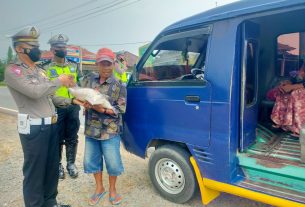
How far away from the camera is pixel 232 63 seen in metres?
2.59

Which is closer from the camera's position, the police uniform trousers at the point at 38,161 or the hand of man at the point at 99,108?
the police uniform trousers at the point at 38,161

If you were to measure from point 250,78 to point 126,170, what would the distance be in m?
2.37

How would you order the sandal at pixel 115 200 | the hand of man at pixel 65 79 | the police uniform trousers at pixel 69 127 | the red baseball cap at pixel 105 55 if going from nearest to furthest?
the hand of man at pixel 65 79 < the red baseball cap at pixel 105 55 < the sandal at pixel 115 200 < the police uniform trousers at pixel 69 127

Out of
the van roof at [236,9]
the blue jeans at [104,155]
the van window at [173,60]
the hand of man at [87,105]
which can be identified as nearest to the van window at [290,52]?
the van window at [173,60]

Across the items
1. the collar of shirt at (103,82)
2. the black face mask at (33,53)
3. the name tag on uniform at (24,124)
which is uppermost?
the black face mask at (33,53)

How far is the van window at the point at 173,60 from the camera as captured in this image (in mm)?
3502

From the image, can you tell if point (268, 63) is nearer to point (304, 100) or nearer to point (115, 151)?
point (304, 100)

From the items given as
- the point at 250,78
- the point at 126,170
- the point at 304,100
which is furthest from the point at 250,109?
the point at 126,170

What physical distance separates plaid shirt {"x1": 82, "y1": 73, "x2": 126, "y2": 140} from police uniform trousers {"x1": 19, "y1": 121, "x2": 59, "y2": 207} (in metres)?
0.44

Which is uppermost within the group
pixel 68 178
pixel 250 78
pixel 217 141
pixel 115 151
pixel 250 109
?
pixel 250 78

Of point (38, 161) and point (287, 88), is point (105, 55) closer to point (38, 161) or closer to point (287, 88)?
point (38, 161)

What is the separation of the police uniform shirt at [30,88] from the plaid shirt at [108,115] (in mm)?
515

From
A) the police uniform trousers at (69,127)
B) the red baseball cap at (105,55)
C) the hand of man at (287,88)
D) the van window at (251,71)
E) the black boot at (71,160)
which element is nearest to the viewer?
the van window at (251,71)

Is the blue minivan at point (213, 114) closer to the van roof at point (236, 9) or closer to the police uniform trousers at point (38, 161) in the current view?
the van roof at point (236, 9)
